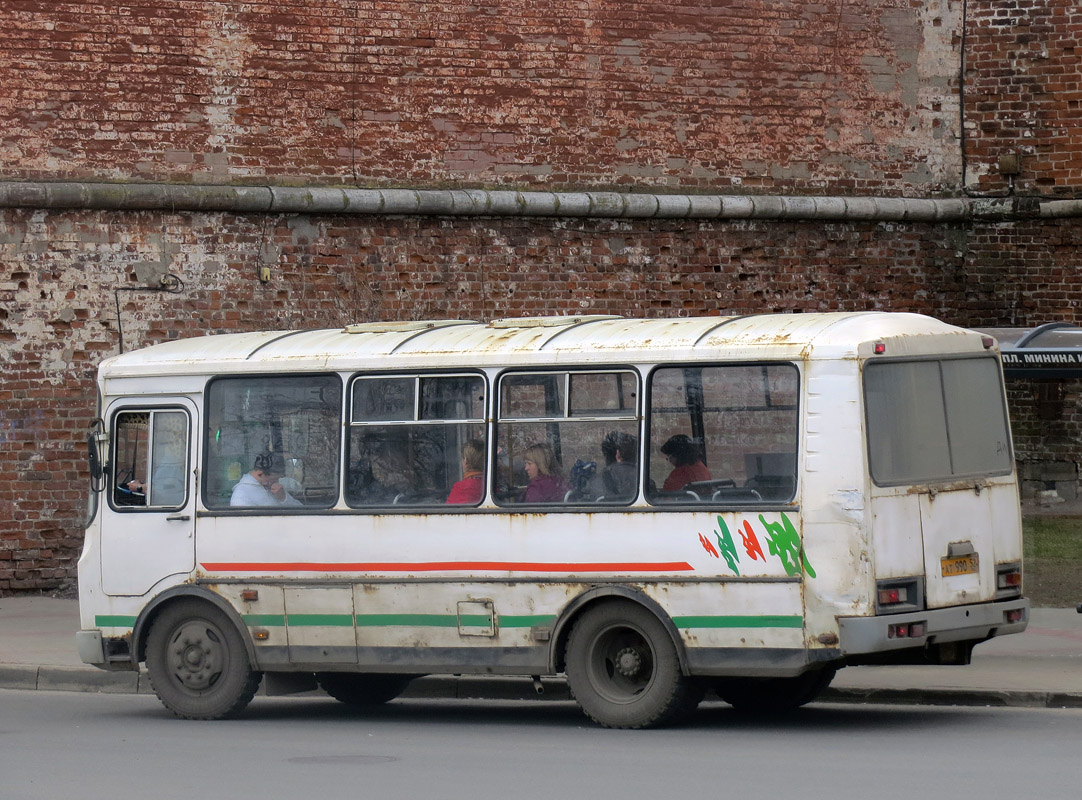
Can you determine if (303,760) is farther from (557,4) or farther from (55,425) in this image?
(557,4)

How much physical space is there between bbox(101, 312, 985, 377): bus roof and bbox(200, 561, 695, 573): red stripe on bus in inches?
45.3

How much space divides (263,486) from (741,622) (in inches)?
126

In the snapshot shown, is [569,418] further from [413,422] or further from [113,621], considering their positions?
[113,621]

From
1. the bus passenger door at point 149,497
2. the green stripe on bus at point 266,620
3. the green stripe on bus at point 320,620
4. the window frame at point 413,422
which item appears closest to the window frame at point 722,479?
the window frame at point 413,422

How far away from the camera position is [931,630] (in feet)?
30.5

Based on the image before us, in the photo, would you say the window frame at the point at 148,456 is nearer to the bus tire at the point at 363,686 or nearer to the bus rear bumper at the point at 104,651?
the bus rear bumper at the point at 104,651

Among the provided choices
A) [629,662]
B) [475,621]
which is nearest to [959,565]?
[629,662]

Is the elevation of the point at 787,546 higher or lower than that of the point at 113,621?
higher

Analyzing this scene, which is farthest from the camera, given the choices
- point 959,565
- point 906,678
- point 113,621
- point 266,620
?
point 906,678

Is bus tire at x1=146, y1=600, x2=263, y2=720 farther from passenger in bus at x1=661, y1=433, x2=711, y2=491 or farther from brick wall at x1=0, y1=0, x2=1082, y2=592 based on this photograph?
brick wall at x1=0, y1=0, x2=1082, y2=592

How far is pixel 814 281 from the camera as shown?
19.1 m

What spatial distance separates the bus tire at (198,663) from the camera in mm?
10859

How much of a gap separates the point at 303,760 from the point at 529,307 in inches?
375

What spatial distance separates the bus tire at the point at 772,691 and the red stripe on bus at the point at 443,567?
3.64 ft
